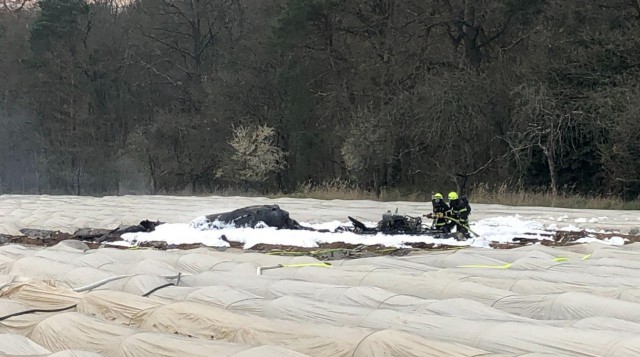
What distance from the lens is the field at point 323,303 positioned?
15.7ft

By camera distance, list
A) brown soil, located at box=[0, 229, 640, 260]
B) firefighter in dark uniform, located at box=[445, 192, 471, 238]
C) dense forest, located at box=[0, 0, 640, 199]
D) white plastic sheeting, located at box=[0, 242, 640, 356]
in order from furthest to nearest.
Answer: dense forest, located at box=[0, 0, 640, 199] < firefighter in dark uniform, located at box=[445, 192, 471, 238] < brown soil, located at box=[0, 229, 640, 260] < white plastic sheeting, located at box=[0, 242, 640, 356]

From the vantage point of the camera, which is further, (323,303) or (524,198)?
(524,198)

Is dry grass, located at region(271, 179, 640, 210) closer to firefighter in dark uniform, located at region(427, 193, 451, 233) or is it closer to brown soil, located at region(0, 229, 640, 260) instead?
brown soil, located at region(0, 229, 640, 260)

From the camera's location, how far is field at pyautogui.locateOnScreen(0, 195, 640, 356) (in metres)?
4.79

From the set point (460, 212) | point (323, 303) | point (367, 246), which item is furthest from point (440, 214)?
point (323, 303)

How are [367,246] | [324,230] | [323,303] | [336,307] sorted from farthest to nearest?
[324,230], [367,246], [323,303], [336,307]

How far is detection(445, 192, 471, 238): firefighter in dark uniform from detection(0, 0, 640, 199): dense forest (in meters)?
9.60

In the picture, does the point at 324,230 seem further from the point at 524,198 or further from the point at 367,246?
the point at 524,198

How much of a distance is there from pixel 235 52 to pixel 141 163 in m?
8.24

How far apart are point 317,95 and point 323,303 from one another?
86.9 ft

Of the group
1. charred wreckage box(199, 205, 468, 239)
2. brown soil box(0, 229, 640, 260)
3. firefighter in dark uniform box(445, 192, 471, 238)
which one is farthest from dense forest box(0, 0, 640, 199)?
charred wreckage box(199, 205, 468, 239)

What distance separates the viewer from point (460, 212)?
13508 millimetres

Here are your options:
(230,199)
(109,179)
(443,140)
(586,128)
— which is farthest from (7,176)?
(586,128)

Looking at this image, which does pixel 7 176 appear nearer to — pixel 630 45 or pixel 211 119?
pixel 211 119
